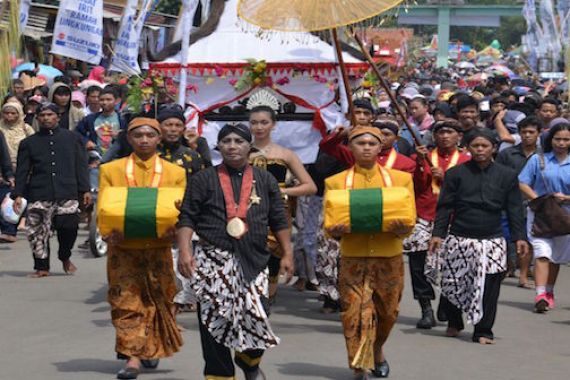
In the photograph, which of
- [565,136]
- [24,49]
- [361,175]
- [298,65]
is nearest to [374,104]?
[298,65]

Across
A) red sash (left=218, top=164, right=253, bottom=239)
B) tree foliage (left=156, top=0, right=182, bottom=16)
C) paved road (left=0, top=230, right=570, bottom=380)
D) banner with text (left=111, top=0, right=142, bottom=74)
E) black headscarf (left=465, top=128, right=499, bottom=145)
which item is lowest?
paved road (left=0, top=230, right=570, bottom=380)

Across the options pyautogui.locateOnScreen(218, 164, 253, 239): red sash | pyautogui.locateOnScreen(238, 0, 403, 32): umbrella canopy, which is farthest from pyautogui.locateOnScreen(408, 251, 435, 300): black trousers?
pyautogui.locateOnScreen(218, 164, 253, 239): red sash

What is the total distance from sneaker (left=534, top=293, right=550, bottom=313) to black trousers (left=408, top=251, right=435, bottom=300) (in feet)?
4.40

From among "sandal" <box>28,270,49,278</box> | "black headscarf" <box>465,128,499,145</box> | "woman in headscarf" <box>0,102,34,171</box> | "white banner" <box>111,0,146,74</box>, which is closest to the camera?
"black headscarf" <box>465,128,499,145</box>

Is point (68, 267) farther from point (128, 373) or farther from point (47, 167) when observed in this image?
point (128, 373)

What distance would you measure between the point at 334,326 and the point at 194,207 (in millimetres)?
3215

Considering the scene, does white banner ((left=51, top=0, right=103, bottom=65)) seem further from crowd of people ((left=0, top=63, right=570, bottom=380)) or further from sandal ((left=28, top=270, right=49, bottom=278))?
sandal ((left=28, top=270, right=49, bottom=278))

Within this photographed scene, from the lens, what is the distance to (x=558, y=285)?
46.1 feet

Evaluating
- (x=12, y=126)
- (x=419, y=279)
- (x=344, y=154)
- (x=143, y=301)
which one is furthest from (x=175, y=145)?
(x=12, y=126)

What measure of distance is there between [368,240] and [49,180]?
5.37m

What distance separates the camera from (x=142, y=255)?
28.7ft

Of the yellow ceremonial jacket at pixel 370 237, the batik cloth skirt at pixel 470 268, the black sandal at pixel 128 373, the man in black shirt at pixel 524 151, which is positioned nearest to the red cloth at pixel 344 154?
the batik cloth skirt at pixel 470 268

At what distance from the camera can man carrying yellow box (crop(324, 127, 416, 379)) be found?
8578mm

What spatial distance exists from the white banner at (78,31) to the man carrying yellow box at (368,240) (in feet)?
31.4
